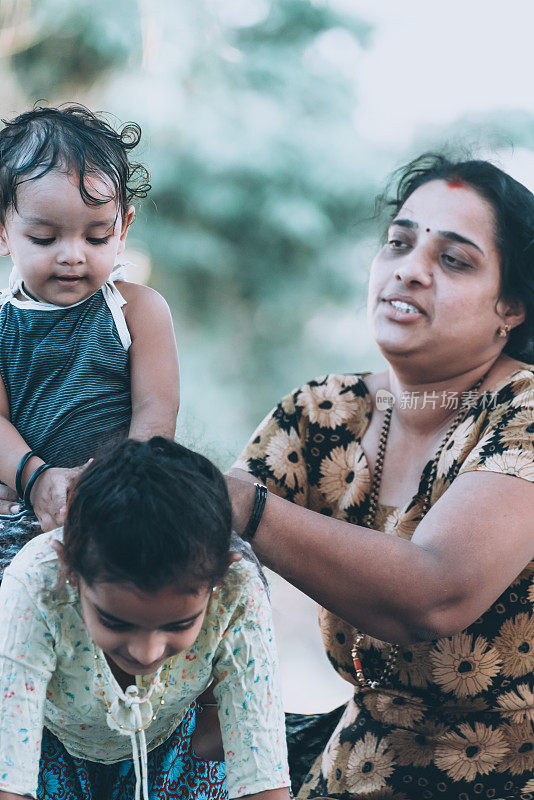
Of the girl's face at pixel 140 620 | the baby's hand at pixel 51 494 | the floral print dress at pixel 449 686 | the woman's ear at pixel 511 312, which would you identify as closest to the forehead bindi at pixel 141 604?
the girl's face at pixel 140 620

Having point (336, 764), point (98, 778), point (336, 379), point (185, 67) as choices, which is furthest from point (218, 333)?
point (98, 778)

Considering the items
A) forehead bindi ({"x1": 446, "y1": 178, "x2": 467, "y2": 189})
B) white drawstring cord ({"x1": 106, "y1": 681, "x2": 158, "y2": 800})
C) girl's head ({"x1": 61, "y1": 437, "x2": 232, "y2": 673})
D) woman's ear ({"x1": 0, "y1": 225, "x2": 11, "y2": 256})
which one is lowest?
white drawstring cord ({"x1": 106, "y1": 681, "x2": 158, "y2": 800})

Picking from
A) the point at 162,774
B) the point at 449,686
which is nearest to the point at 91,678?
the point at 162,774

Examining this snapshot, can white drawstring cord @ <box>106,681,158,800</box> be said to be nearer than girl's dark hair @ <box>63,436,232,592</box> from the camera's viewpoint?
No

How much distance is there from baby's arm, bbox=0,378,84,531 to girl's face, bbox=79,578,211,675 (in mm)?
232

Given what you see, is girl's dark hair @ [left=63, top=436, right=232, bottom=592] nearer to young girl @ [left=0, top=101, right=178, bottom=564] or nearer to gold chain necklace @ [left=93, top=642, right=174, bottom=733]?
gold chain necklace @ [left=93, top=642, right=174, bottom=733]

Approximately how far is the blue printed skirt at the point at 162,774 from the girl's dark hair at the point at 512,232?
3.64ft

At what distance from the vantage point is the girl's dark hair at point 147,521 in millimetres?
1281

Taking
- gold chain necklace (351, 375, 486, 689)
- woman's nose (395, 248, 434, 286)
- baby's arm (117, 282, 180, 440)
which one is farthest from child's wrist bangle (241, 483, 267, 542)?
woman's nose (395, 248, 434, 286)

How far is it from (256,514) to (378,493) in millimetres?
554

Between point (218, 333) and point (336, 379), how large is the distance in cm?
253

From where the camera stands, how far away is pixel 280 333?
4.86 meters

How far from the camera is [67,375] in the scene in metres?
1.93

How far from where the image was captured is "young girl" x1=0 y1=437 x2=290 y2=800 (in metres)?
1.31
